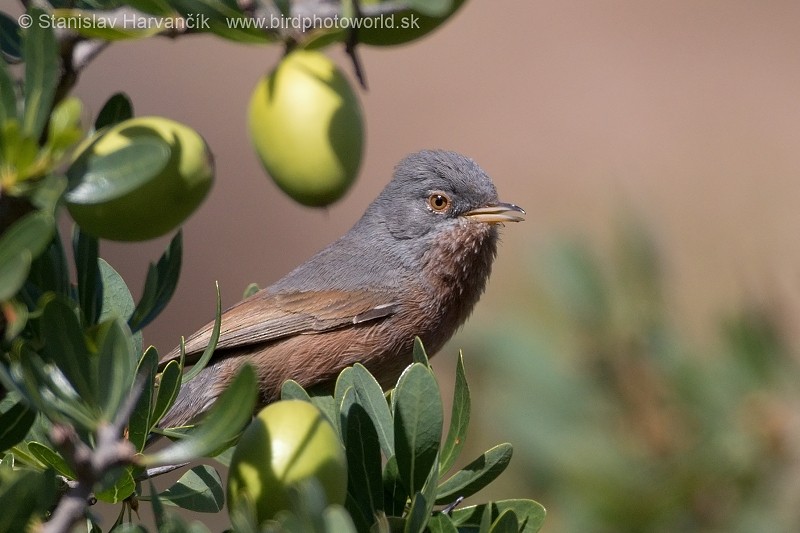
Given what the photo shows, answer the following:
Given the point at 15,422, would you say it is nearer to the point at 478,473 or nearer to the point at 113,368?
the point at 113,368

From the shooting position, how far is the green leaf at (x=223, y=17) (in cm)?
164

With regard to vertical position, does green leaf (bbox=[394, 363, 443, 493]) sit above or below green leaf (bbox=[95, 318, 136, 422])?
below

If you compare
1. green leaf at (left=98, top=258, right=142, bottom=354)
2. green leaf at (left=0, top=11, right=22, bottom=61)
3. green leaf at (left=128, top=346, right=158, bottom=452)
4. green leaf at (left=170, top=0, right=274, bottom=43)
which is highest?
green leaf at (left=170, top=0, right=274, bottom=43)

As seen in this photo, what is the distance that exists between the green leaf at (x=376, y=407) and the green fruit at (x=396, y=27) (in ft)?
2.86

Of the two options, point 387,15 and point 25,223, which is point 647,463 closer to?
point 387,15

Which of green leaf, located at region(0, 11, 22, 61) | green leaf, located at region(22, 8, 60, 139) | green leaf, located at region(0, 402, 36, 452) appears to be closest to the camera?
green leaf, located at region(22, 8, 60, 139)

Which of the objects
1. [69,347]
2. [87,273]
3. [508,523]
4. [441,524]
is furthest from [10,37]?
[508,523]

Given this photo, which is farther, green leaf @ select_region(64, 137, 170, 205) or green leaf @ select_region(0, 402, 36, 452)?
green leaf @ select_region(0, 402, 36, 452)

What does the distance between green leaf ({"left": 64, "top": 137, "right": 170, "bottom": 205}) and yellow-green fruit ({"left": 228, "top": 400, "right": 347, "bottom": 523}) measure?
48 centimetres

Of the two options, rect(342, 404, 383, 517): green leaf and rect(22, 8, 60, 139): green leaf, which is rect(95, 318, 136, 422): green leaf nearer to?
rect(22, 8, 60, 139): green leaf

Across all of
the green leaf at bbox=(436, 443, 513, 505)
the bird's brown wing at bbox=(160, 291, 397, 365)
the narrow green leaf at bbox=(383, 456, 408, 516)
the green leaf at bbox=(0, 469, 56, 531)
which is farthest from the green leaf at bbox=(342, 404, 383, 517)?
the bird's brown wing at bbox=(160, 291, 397, 365)

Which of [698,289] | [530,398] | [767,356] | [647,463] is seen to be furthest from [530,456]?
[698,289]

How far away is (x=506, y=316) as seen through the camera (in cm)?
390

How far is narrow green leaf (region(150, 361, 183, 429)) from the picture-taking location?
2180 millimetres
